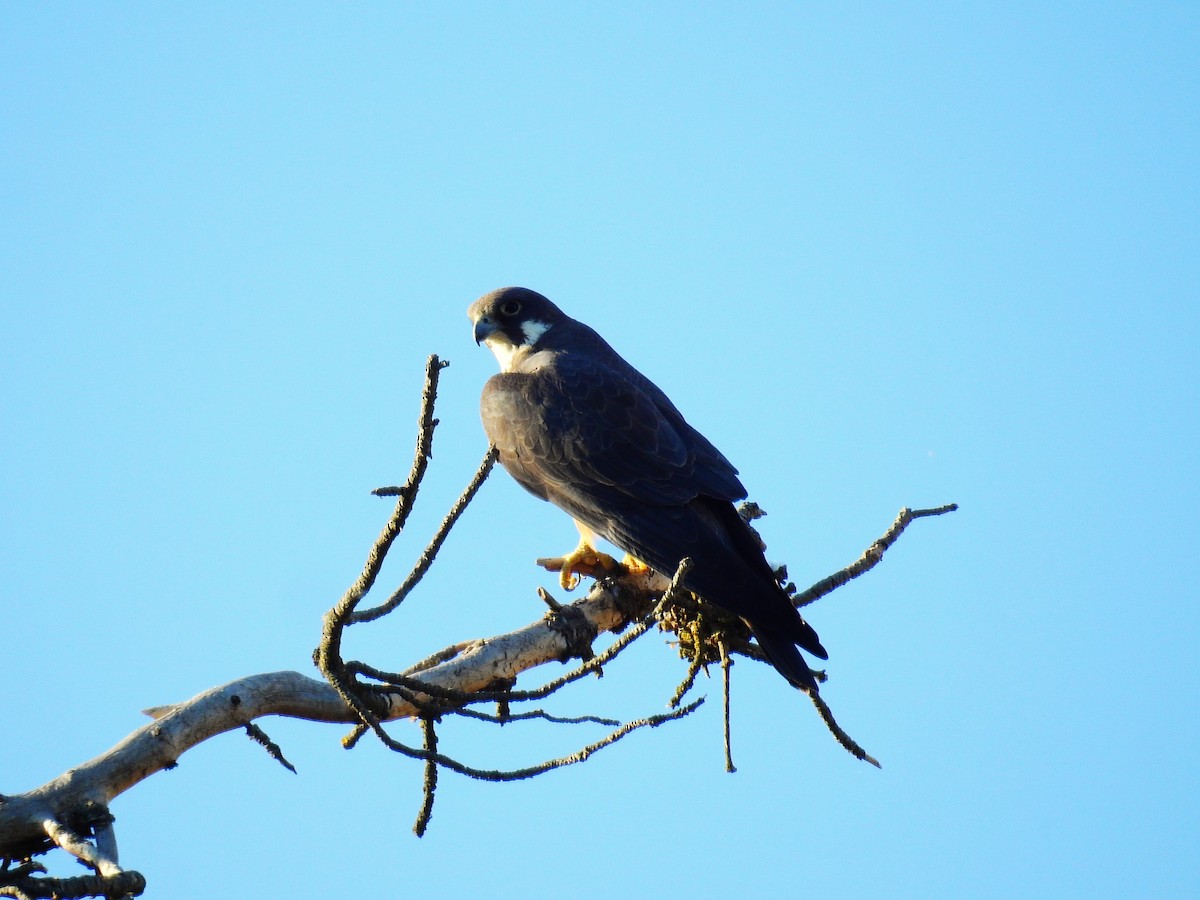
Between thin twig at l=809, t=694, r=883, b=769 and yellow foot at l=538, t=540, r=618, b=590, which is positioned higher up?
yellow foot at l=538, t=540, r=618, b=590

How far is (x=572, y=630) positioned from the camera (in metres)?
4.41

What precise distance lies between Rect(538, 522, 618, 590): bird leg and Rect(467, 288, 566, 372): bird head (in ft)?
4.57

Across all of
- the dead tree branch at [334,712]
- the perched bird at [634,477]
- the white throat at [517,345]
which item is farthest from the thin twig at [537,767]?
the white throat at [517,345]

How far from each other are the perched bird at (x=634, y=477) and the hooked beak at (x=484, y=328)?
0.50 metres

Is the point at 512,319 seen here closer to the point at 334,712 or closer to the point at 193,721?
the point at 334,712

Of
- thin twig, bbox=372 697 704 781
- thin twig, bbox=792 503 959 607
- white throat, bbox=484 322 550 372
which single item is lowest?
thin twig, bbox=372 697 704 781

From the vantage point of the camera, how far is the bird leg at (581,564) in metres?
5.30

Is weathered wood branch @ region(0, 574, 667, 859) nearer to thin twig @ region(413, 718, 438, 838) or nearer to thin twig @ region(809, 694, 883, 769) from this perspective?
thin twig @ region(413, 718, 438, 838)

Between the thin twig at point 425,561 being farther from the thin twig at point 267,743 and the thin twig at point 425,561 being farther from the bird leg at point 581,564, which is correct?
the bird leg at point 581,564

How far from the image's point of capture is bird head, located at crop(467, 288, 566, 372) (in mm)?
6426

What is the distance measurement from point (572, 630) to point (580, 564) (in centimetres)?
94

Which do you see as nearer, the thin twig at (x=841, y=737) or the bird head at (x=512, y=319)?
the thin twig at (x=841, y=737)

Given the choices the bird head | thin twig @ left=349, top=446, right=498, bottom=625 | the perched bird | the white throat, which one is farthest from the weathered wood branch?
the bird head

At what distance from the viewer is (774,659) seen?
436 cm
